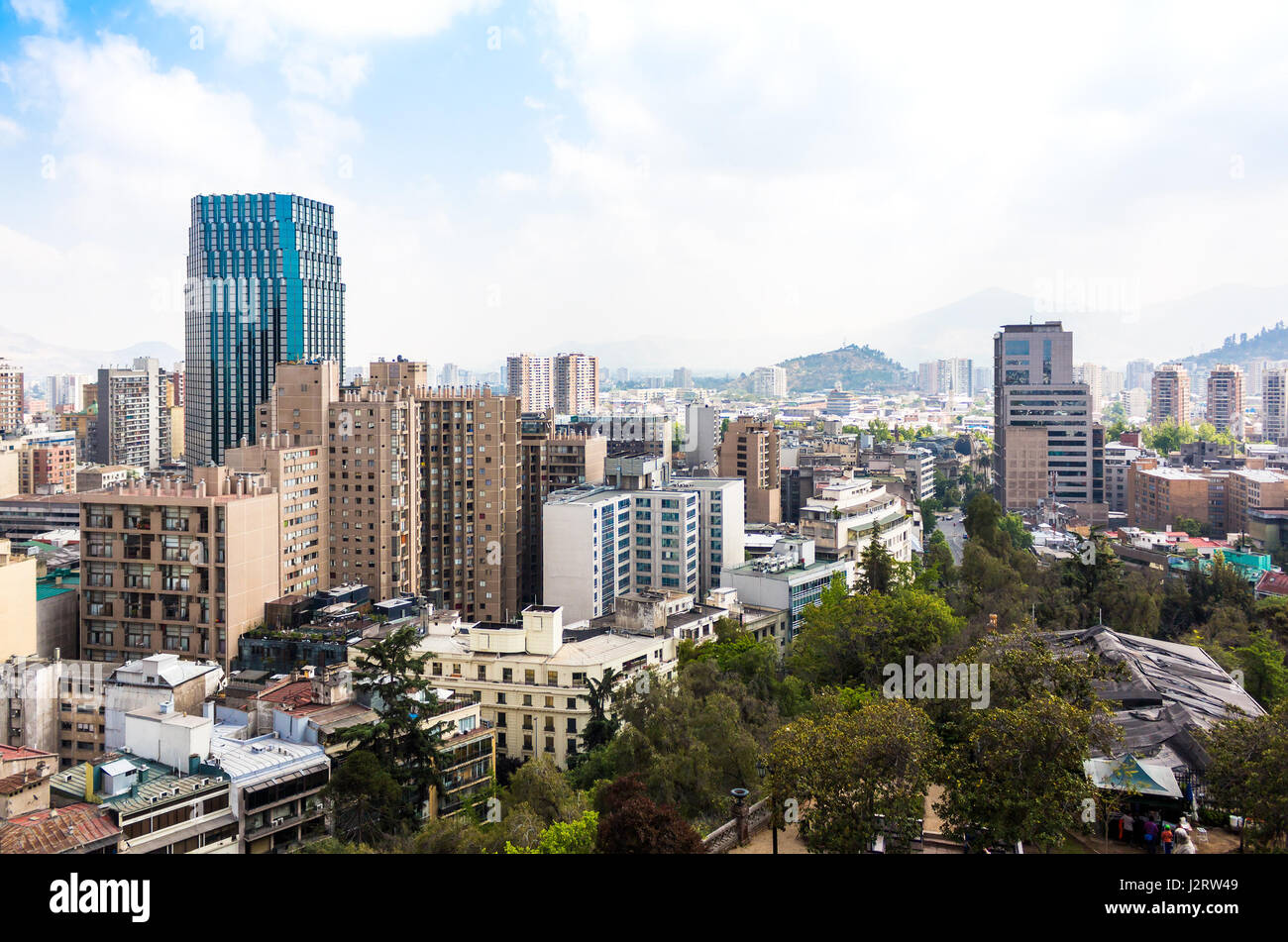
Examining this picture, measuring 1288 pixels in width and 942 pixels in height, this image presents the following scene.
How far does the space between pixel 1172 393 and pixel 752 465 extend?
2204 cm

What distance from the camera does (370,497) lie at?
1361 centimetres

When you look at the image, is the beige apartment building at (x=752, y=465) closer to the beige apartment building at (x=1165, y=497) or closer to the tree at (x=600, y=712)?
the beige apartment building at (x=1165, y=497)

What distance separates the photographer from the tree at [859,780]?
3998 millimetres

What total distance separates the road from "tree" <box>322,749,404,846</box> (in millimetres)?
14021

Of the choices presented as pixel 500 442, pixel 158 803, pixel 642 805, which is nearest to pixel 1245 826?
pixel 642 805

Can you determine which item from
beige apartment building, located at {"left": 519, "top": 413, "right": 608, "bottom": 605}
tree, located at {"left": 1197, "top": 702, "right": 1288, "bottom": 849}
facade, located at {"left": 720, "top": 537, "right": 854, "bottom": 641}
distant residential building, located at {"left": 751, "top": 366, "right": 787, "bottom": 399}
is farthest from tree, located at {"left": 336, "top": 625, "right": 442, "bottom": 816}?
distant residential building, located at {"left": 751, "top": 366, "right": 787, "bottom": 399}

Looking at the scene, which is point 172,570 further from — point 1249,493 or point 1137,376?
point 1137,376

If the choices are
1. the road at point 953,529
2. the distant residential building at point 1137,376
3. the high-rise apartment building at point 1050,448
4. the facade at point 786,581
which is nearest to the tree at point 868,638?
the facade at point 786,581

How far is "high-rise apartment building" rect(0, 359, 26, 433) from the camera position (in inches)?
1023

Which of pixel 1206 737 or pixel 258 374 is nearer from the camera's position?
pixel 1206 737

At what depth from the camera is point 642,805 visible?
404 centimetres
